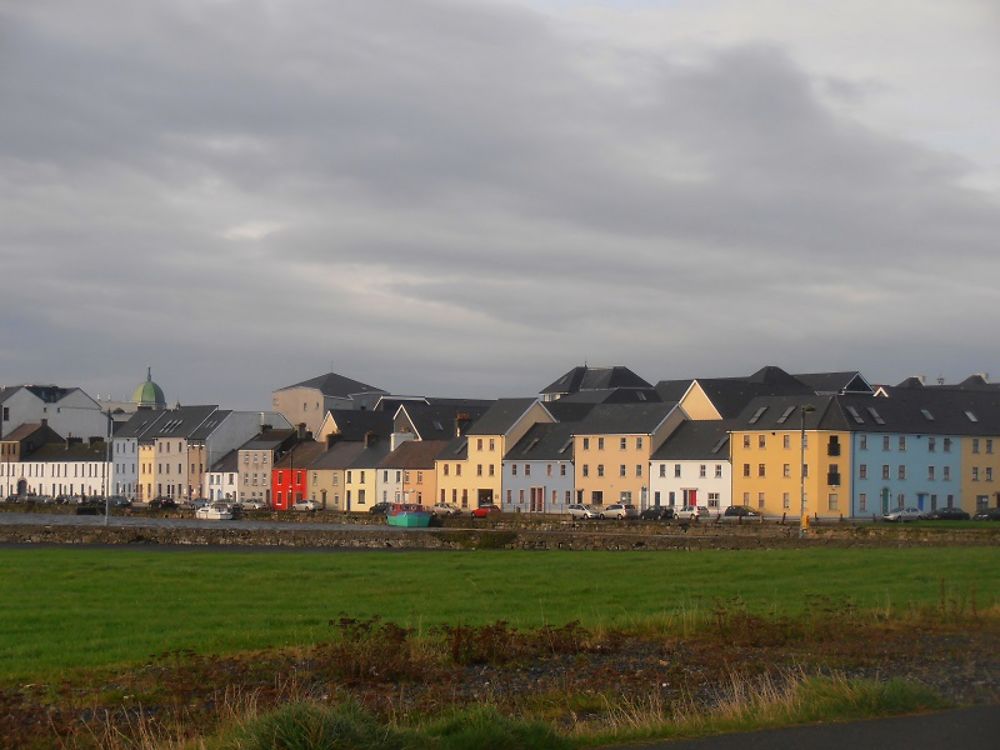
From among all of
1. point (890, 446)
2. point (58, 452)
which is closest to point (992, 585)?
point (890, 446)

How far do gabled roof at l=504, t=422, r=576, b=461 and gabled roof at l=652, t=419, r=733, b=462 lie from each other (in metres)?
10.5

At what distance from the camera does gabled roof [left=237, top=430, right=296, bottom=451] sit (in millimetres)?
152250

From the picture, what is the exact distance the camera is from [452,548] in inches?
3056

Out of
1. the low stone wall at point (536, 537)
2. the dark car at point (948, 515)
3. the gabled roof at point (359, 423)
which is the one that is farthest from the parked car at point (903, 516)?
the gabled roof at point (359, 423)

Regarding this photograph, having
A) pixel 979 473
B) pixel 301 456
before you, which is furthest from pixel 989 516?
pixel 301 456

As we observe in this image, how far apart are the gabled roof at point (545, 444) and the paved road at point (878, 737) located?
4227 inches

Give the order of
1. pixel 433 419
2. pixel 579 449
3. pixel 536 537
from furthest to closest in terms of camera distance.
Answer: pixel 433 419 < pixel 579 449 < pixel 536 537

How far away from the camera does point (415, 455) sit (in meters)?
136

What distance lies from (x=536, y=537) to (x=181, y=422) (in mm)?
94827

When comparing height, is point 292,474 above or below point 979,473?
below

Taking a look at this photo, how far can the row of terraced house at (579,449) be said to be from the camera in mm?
104750

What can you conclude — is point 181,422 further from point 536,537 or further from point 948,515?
point 948,515

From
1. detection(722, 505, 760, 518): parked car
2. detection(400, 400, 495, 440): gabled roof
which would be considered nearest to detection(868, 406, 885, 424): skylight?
detection(722, 505, 760, 518): parked car

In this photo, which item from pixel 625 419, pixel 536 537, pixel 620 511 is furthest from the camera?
pixel 625 419
